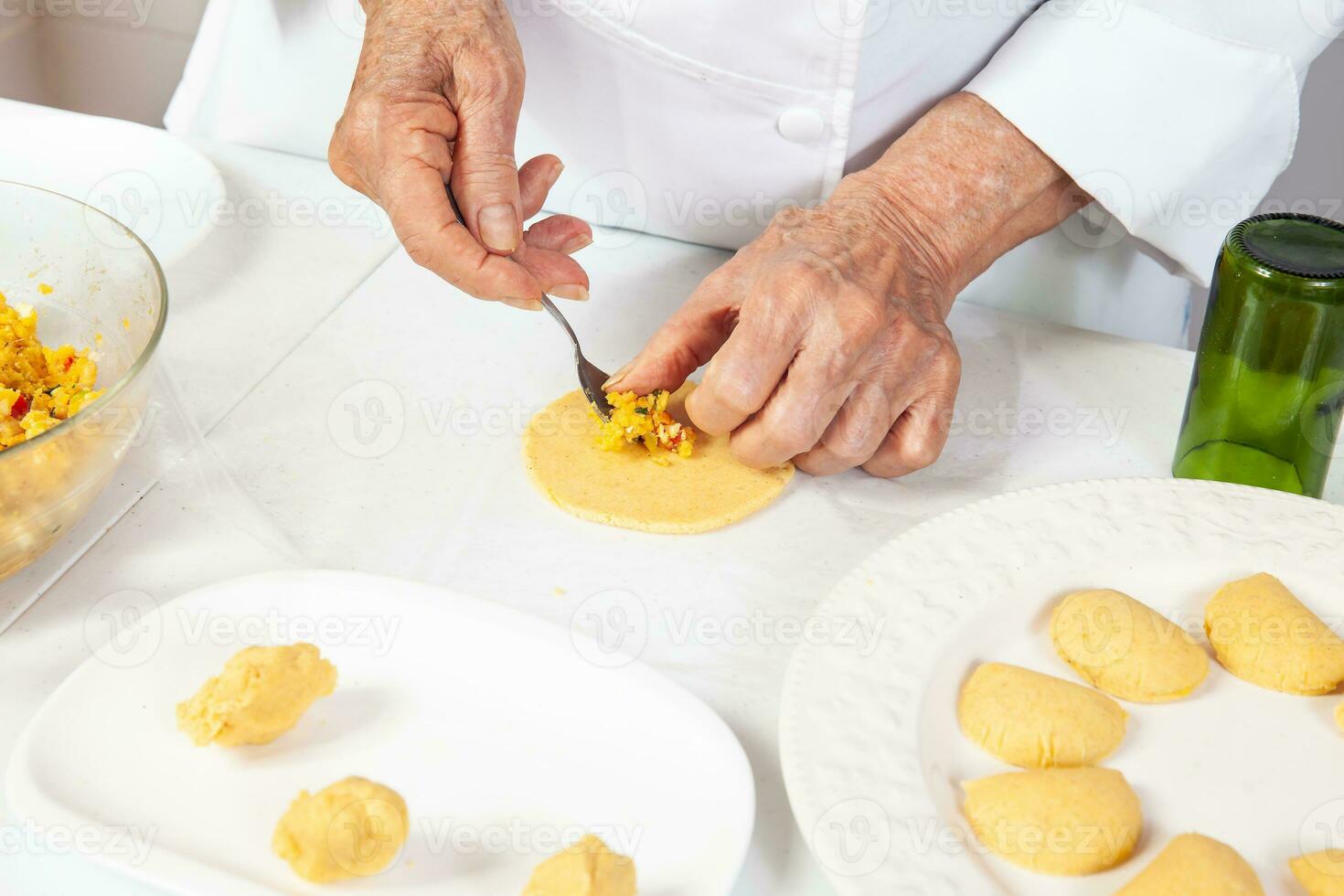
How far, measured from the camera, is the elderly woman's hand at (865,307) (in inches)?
37.9

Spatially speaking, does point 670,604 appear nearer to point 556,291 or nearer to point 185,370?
point 556,291

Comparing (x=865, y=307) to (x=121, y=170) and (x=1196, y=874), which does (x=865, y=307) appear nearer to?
(x=1196, y=874)

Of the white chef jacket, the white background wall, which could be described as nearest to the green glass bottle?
the white chef jacket

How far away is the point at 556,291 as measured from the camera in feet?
3.61

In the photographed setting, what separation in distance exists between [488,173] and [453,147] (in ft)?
0.21

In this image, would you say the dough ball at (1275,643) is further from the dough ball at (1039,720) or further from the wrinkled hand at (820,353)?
the wrinkled hand at (820,353)

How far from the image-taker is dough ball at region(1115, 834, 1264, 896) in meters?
0.64

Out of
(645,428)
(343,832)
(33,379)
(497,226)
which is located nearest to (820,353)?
(645,428)

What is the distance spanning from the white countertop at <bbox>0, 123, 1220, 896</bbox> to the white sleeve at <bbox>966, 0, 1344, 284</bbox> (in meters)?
0.19

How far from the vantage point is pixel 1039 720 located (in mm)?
745

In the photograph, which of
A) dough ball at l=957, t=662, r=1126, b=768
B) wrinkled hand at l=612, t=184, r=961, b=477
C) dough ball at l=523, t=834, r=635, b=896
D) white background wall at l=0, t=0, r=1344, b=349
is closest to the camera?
dough ball at l=523, t=834, r=635, b=896

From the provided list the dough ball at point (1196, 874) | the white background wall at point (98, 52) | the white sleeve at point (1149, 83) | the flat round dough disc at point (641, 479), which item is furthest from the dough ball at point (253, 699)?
the white background wall at point (98, 52)

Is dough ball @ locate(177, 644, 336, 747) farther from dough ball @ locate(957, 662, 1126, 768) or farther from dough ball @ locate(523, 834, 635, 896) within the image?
dough ball @ locate(957, 662, 1126, 768)

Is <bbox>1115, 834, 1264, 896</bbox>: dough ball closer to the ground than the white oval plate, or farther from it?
closer to the ground
